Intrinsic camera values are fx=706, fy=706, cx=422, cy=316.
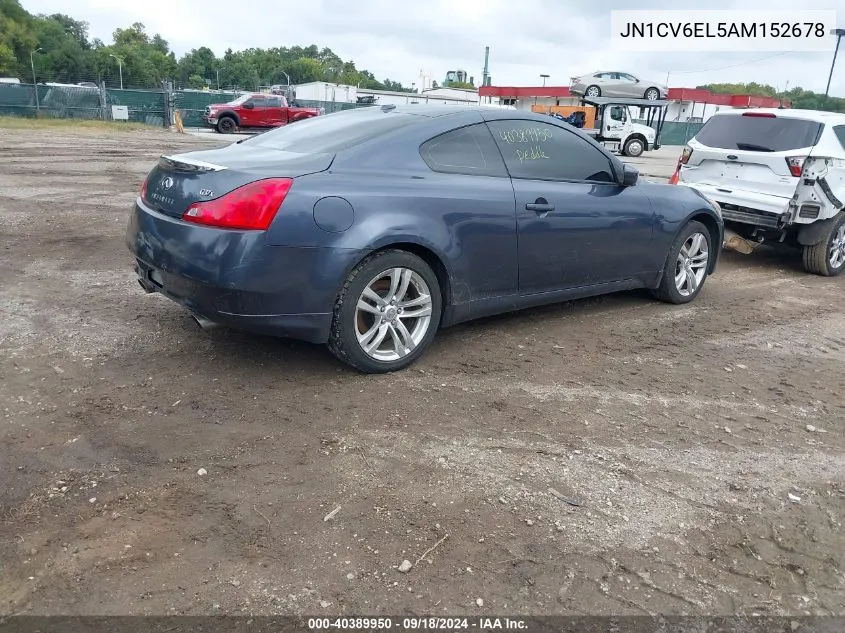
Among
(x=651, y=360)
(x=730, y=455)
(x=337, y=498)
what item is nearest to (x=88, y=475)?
(x=337, y=498)

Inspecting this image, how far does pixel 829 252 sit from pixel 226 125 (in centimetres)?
2616

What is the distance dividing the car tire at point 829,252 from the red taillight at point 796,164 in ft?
2.51

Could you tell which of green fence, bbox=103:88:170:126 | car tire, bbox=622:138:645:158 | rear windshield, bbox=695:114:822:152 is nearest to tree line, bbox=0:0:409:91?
green fence, bbox=103:88:170:126

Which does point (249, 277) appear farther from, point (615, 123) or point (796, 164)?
point (615, 123)

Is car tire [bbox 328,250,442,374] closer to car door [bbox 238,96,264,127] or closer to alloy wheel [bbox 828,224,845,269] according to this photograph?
alloy wheel [bbox 828,224,845,269]

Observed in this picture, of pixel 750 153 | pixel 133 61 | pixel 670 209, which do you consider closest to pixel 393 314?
pixel 670 209

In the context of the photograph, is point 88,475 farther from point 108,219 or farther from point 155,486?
point 108,219

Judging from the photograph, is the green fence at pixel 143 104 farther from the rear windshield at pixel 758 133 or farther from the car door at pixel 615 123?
the rear windshield at pixel 758 133

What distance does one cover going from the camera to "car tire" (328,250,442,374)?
12.7 ft

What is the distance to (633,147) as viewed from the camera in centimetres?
2936

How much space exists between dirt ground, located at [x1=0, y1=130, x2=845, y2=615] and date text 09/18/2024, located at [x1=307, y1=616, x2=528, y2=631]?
0.05 meters

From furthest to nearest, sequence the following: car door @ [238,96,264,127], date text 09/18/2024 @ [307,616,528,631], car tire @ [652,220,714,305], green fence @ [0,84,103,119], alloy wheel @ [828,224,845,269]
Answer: green fence @ [0,84,103,119]
car door @ [238,96,264,127]
alloy wheel @ [828,224,845,269]
car tire @ [652,220,714,305]
date text 09/18/2024 @ [307,616,528,631]

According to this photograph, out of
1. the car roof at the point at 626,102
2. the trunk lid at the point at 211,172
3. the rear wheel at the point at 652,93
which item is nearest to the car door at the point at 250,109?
the car roof at the point at 626,102

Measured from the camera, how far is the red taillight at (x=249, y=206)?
3564mm
